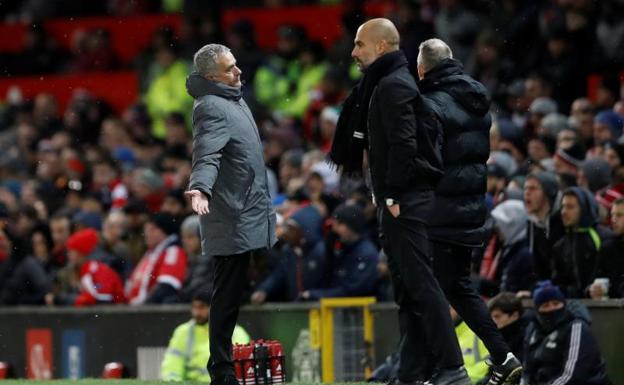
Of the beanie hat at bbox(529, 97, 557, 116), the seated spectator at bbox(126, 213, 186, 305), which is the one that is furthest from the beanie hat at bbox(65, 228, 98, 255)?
the beanie hat at bbox(529, 97, 557, 116)

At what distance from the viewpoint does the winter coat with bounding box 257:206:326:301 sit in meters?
14.2

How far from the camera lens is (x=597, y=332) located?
1191 cm

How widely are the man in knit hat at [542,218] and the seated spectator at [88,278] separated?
184 inches

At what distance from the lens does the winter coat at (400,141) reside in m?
9.43

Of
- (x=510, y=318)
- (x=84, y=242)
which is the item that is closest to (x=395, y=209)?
(x=510, y=318)

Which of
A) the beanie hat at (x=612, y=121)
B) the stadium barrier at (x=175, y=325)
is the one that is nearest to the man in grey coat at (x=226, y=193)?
the stadium barrier at (x=175, y=325)

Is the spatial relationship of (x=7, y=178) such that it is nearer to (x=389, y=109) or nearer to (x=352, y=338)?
(x=352, y=338)

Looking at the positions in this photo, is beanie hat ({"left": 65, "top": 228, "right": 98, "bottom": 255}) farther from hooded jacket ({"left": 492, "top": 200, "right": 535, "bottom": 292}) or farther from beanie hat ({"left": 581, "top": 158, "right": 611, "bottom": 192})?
beanie hat ({"left": 581, "top": 158, "right": 611, "bottom": 192})

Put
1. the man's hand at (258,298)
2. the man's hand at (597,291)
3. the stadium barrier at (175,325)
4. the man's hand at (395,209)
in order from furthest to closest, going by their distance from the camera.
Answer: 1. the man's hand at (258,298)
2. the stadium barrier at (175,325)
3. the man's hand at (597,291)
4. the man's hand at (395,209)

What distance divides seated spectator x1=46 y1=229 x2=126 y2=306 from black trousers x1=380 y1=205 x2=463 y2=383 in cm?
642

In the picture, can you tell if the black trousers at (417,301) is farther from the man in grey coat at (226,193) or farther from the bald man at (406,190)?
the man in grey coat at (226,193)

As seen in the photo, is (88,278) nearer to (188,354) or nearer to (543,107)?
(188,354)

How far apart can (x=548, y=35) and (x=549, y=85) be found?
81cm

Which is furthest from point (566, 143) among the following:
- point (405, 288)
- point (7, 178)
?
point (7, 178)
